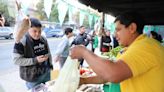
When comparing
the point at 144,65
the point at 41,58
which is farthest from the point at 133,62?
the point at 41,58

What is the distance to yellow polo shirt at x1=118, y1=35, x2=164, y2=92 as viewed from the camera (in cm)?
138

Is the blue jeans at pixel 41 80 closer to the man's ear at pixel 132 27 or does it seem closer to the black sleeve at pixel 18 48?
the black sleeve at pixel 18 48

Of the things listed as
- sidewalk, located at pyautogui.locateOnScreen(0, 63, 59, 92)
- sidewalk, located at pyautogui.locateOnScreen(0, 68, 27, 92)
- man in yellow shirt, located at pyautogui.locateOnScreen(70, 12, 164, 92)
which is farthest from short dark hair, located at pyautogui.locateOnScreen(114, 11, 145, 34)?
sidewalk, located at pyautogui.locateOnScreen(0, 68, 27, 92)

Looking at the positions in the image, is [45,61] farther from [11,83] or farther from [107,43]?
[107,43]

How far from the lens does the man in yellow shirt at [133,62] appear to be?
1346 millimetres

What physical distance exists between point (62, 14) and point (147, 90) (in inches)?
242

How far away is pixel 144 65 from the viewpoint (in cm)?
140

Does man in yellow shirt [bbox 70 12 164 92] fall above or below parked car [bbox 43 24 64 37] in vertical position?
above

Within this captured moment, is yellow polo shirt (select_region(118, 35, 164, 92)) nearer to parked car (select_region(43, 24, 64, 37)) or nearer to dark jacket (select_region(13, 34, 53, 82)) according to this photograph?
dark jacket (select_region(13, 34, 53, 82))

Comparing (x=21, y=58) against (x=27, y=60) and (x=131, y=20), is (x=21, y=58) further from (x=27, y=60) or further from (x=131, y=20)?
(x=131, y=20)

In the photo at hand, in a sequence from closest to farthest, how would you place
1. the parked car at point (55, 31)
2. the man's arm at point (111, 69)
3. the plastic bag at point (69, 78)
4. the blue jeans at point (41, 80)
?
the man's arm at point (111, 69) < the plastic bag at point (69, 78) < the blue jeans at point (41, 80) < the parked car at point (55, 31)

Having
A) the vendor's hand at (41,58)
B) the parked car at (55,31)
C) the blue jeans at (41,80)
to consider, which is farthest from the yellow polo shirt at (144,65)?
the parked car at (55,31)

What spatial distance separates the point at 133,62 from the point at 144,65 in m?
0.08

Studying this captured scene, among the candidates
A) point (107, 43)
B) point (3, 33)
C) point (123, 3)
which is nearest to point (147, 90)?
point (123, 3)
